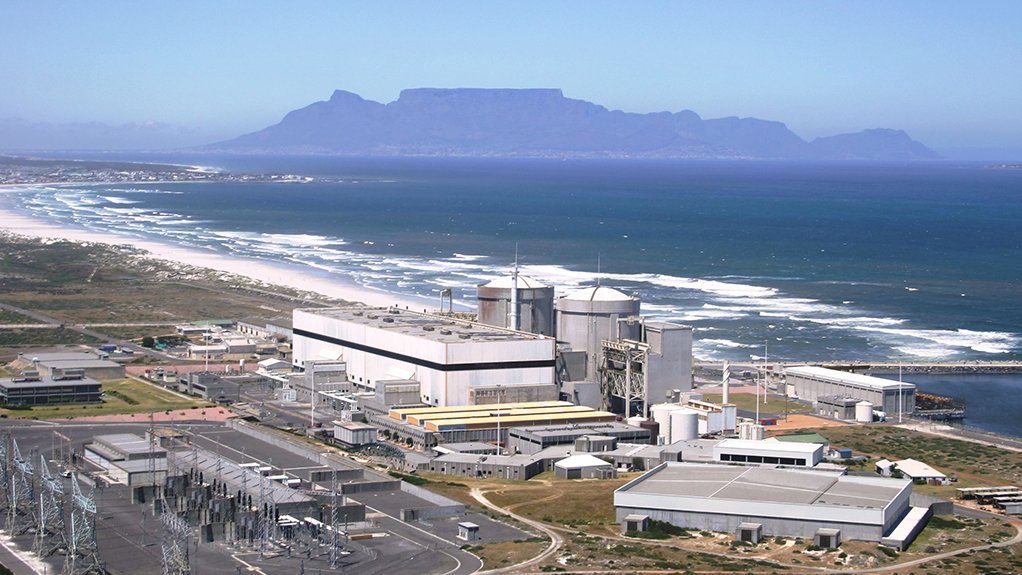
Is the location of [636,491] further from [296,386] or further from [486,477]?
[296,386]

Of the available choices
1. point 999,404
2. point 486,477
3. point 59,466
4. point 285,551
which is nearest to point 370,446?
point 486,477

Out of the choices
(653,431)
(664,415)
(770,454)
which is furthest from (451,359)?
(770,454)

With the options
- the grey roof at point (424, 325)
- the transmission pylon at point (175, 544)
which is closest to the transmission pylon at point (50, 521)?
the transmission pylon at point (175, 544)

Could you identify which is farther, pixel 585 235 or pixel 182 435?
pixel 585 235

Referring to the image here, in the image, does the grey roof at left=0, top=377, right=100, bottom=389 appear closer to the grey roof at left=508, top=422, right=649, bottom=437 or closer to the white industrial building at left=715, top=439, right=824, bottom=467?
the grey roof at left=508, top=422, right=649, bottom=437

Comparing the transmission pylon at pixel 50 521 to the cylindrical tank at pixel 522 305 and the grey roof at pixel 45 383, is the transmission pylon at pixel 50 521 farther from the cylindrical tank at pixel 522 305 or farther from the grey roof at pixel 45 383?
the cylindrical tank at pixel 522 305

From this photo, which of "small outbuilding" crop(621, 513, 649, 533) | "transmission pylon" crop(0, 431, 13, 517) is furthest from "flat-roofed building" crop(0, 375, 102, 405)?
"small outbuilding" crop(621, 513, 649, 533)
